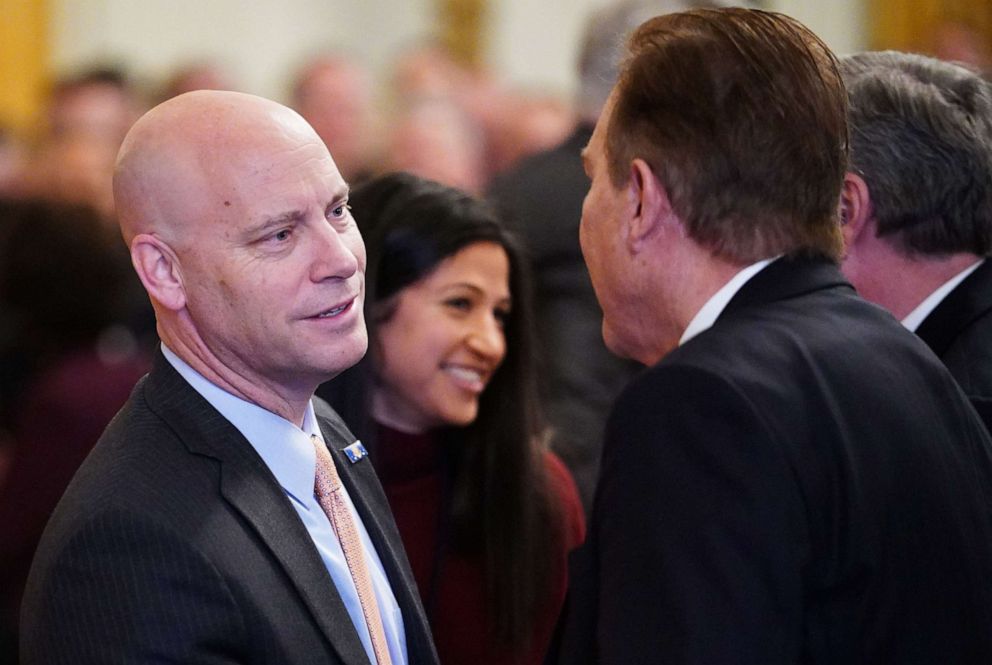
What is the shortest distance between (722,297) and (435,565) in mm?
1160

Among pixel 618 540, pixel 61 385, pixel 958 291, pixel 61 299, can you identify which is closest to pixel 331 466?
pixel 618 540

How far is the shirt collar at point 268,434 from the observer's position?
83.3 inches

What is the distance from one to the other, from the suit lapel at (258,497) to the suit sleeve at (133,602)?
0.37 ft

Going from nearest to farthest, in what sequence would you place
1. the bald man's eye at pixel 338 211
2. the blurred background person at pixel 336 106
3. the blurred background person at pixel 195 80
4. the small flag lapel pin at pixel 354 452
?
1. the bald man's eye at pixel 338 211
2. the small flag lapel pin at pixel 354 452
3. the blurred background person at pixel 336 106
4. the blurred background person at pixel 195 80

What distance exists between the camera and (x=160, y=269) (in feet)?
6.97

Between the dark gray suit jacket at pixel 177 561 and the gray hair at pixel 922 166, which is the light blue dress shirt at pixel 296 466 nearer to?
the dark gray suit jacket at pixel 177 561

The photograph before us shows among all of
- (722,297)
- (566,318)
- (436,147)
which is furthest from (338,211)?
(436,147)

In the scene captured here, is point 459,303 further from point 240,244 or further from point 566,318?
point 240,244

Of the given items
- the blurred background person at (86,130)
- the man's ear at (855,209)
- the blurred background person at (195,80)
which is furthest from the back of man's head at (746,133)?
the blurred background person at (195,80)

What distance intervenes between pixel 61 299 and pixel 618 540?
259 cm

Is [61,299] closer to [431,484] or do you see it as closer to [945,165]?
[431,484]

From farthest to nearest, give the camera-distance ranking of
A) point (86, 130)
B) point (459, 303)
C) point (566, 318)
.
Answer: point (86, 130) → point (566, 318) → point (459, 303)

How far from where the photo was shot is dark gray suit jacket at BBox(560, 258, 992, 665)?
70.2 inches

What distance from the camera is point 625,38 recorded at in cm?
219
